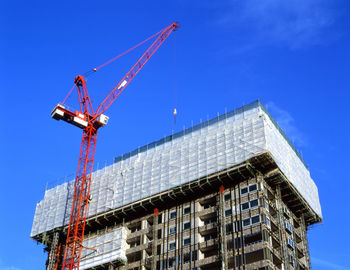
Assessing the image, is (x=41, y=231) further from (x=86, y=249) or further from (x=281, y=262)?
(x=281, y=262)

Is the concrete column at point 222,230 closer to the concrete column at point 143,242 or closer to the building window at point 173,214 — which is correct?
the building window at point 173,214

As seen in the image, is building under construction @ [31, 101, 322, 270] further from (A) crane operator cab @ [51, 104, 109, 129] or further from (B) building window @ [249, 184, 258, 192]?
(A) crane operator cab @ [51, 104, 109, 129]

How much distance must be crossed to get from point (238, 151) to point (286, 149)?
14888 millimetres

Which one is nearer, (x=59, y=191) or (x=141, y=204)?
(x=141, y=204)

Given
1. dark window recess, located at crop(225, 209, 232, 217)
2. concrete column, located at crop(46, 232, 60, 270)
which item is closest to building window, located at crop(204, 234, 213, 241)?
dark window recess, located at crop(225, 209, 232, 217)

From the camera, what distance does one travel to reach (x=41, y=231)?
150 metres

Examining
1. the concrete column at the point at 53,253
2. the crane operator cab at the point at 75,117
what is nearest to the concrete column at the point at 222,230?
the crane operator cab at the point at 75,117

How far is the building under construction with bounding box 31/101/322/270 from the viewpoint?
11675 cm

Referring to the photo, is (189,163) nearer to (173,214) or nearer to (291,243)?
(173,214)

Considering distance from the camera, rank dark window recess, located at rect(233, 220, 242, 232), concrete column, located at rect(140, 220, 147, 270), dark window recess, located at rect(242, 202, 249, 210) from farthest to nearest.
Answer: concrete column, located at rect(140, 220, 147, 270)
dark window recess, located at rect(242, 202, 249, 210)
dark window recess, located at rect(233, 220, 242, 232)

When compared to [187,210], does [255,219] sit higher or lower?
lower

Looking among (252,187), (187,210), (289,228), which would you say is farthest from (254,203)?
(187,210)

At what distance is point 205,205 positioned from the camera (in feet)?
418

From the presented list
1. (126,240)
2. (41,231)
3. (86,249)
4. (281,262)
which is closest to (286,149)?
(281,262)
